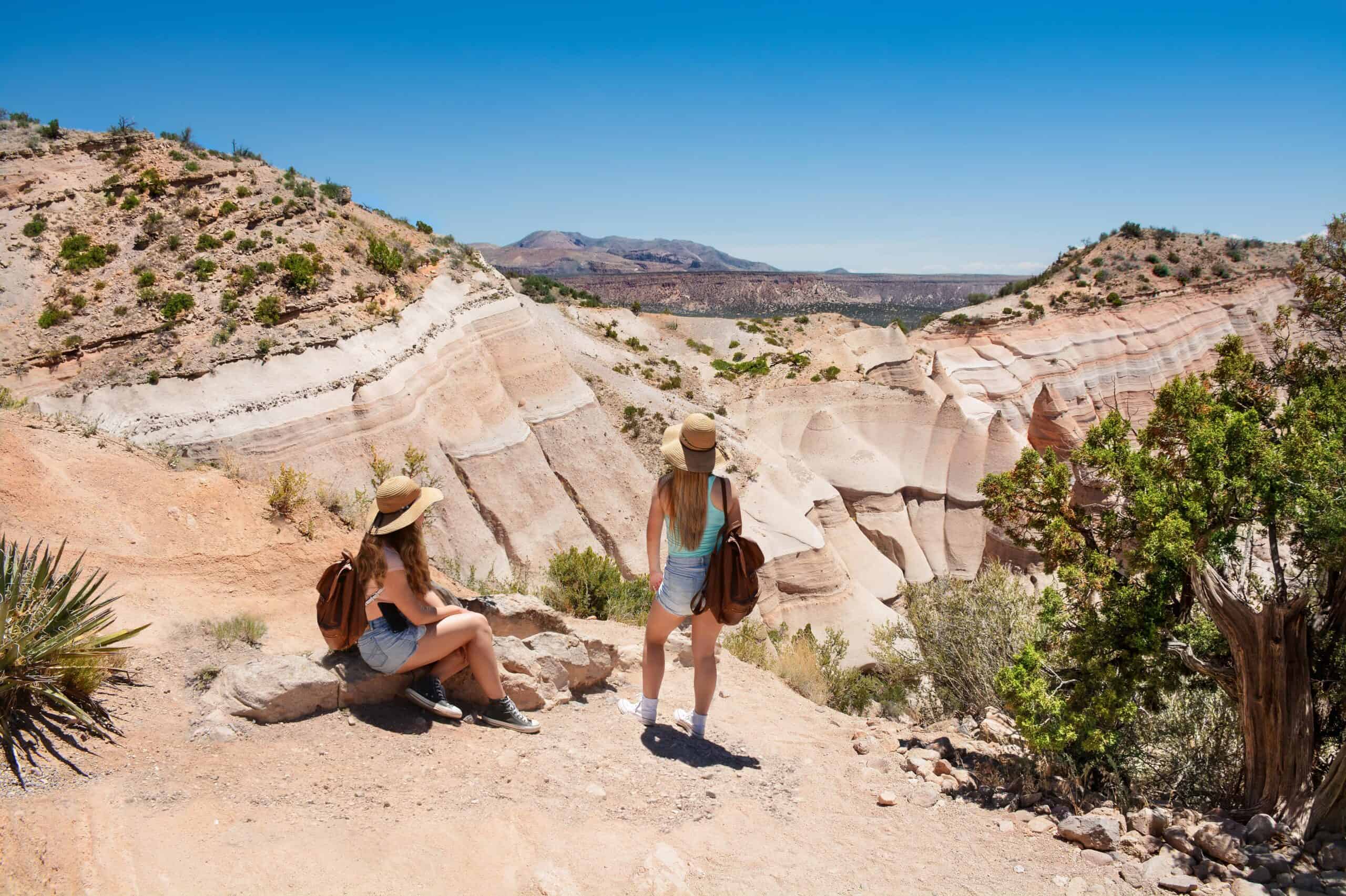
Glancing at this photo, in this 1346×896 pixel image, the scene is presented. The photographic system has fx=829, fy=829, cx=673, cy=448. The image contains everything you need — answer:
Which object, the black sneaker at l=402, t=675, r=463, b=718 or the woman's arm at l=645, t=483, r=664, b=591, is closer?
the black sneaker at l=402, t=675, r=463, b=718

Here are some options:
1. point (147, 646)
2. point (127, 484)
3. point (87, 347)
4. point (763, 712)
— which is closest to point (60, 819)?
point (147, 646)

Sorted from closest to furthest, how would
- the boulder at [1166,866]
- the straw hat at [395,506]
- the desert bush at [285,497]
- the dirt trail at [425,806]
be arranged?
1. the dirt trail at [425,806]
2. the boulder at [1166,866]
3. the straw hat at [395,506]
4. the desert bush at [285,497]

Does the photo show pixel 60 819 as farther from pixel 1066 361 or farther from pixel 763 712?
pixel 1066 361

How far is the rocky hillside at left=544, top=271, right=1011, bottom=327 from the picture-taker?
72.9 metres

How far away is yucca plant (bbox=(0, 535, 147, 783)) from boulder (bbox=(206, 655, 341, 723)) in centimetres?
53

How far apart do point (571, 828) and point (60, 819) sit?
86.8 inches

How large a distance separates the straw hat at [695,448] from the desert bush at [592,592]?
175 inches

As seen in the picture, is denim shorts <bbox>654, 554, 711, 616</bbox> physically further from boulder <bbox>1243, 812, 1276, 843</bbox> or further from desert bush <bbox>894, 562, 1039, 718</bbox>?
boulder <bbox>1243, 812, 1276, 843</bbox>

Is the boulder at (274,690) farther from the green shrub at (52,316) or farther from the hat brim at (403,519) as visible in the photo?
the green shrub at (52,316)

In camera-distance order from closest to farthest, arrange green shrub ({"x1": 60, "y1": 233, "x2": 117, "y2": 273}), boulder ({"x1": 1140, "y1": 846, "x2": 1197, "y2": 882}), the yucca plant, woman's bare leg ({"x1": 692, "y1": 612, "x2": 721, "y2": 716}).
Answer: the yucca plant
boulder ({"x1": 1140, "y1": 846, "x2": 1197, "y2": 882})
woman's bare leg ({"x1": 692, "y1": 612, "x2": 721, "y2": 716})
green shrub ({"x1": 60, "y1": 233, "x2": 117, "y2": 273})

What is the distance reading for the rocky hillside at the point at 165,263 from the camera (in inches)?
458

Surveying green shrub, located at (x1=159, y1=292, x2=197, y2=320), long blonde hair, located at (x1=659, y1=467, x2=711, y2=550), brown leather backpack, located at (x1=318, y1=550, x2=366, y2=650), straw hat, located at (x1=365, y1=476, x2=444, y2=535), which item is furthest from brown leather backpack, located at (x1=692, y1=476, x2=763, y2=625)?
green shrub, located at (x1=159, y1=292, x2=197, y2=320)

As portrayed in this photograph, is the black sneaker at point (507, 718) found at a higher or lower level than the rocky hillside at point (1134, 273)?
lower

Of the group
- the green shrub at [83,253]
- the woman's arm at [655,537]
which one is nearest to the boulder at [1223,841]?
the woman's arm at [655,537]
